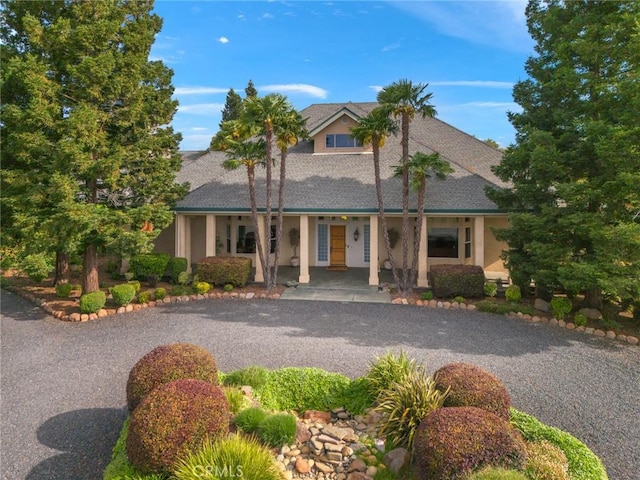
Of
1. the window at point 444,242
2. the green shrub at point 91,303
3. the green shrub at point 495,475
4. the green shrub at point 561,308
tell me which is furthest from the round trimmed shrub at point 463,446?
the window at point 444,242

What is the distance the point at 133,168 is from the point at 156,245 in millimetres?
7290

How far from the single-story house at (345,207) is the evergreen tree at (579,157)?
2.80 metres

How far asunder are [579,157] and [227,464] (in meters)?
12.6

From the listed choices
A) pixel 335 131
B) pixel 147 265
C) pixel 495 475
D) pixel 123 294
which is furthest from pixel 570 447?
pixel 335 131

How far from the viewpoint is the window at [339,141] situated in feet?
65.8

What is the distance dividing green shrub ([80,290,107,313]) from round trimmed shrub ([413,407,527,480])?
11007 millimetres

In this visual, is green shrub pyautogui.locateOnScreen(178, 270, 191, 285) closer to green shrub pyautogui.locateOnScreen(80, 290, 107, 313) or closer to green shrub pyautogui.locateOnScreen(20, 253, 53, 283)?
A: green shrub pyautogui.locateOnScreen(80, 290, 107, 313)

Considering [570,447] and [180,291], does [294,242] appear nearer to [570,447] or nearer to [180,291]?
[180,291]

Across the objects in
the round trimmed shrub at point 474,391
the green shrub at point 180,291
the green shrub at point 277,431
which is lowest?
the green shrub at point 277,431

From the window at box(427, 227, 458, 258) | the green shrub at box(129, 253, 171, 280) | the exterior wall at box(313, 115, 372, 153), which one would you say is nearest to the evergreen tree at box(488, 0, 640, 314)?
the window at box(427, 227, 458, 258)

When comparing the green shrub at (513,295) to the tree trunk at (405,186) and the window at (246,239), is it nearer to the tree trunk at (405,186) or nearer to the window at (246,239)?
the tree trunk at (405,186)

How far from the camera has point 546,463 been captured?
14.3ft

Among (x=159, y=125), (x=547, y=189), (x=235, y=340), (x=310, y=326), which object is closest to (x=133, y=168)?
(x=159, y=125)

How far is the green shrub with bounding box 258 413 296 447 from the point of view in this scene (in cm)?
516
